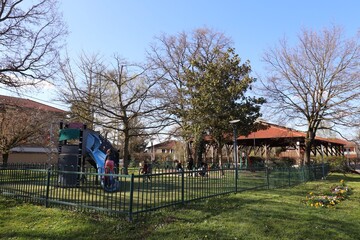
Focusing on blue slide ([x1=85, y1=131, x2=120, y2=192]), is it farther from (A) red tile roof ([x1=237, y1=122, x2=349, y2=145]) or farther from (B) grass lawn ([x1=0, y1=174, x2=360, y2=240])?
(A) red tile roof ([x1=237, y1=122, x2=349, y2=145])

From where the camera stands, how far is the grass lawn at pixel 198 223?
646 cm

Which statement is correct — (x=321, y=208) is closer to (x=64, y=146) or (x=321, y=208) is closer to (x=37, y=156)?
(x=64, y=146)

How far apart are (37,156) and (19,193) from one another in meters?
39.6

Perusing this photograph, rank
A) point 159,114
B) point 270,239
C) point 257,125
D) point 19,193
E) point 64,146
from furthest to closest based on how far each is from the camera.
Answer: point 159,114 → point 257,125 → point 64,146 → point 19,193 → point 270,239

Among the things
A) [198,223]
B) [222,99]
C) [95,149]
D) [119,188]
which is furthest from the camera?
[222,99]

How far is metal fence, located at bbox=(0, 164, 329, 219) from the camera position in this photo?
797 centimetres

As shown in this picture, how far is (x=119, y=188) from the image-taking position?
8781 mm

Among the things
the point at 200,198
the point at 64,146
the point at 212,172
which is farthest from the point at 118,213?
the point at 64,146

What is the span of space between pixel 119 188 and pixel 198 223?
2.72 meters

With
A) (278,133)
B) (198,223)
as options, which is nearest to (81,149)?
(198,223)

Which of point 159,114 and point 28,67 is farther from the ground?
point 28,67

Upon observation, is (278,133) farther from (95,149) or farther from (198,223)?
(198,223)

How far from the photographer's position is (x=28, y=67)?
20.0m

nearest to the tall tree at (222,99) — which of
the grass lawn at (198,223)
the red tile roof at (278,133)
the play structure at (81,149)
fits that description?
the red tile roof at (278,133)
